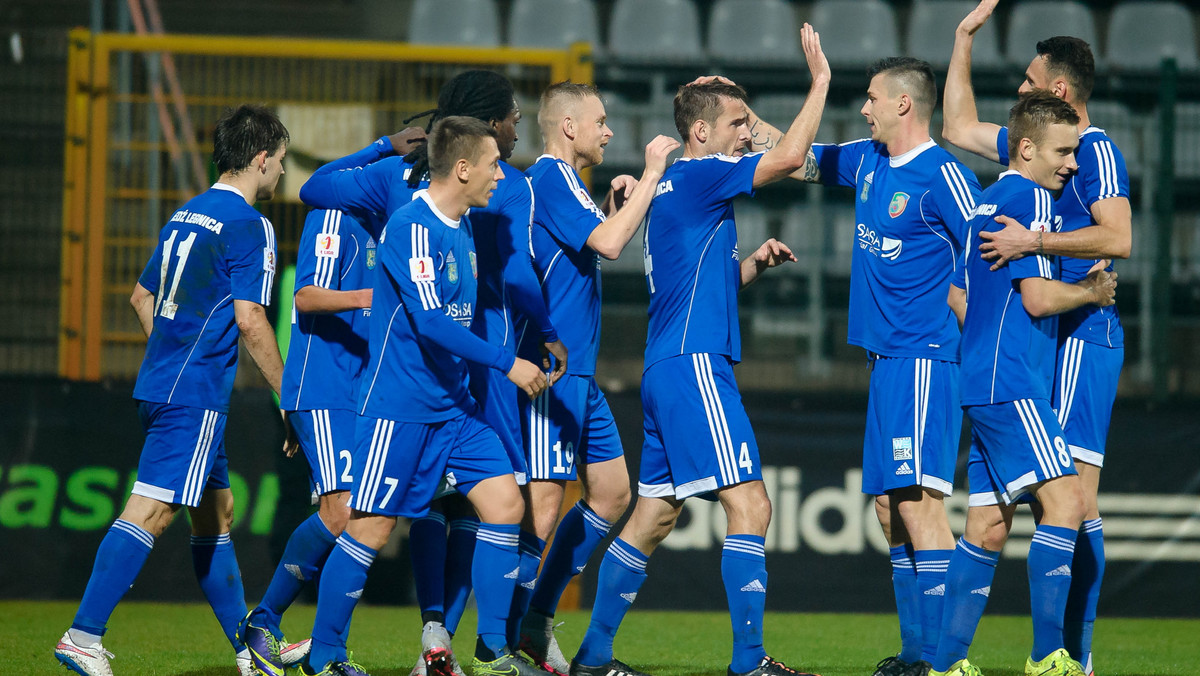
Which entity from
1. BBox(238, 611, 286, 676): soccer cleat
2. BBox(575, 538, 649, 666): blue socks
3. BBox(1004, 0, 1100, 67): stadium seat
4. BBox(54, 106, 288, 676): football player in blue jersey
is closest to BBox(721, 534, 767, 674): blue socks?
BBox(575, 538, 649, 666): blue socks

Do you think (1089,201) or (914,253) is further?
(1089,201)

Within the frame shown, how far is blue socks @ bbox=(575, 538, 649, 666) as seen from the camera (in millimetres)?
5090

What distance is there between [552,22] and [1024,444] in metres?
9.38

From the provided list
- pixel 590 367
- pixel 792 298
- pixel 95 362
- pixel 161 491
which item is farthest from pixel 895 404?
pixel 95 362

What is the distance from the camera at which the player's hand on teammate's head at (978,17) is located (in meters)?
5.41

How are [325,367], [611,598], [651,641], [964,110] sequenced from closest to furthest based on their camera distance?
[611,598] → [325,367] → [964,110] → [651,641]

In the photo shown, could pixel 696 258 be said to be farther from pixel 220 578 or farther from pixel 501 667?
pixel 220 578

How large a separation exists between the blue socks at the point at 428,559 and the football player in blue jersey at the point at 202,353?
2.52 feet

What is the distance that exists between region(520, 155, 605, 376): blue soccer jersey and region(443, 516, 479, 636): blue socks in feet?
2.59

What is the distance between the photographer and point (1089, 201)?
5238 mm

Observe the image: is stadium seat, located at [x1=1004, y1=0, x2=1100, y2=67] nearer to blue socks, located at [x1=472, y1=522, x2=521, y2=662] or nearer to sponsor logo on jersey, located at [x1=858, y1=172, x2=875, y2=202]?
sponsor logo on jersey, located at [x1=858, y1=172, x2=875, y2=202]

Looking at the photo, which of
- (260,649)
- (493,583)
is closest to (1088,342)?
(493,583)

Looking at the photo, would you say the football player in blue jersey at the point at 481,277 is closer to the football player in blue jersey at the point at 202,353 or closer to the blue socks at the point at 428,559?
the blue socks at the point at 428,559

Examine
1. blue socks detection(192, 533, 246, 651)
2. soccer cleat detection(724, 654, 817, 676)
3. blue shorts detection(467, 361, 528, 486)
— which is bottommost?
soccer cleat detection(724, 654, 817, 676)
